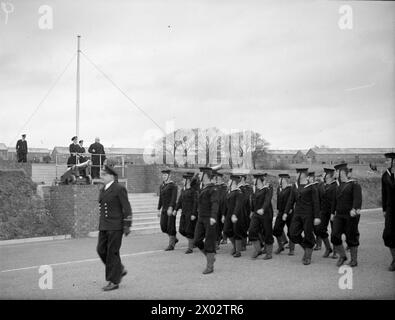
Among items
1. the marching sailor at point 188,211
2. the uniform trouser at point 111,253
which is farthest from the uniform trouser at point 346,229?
the uniform trouser at point 111,253

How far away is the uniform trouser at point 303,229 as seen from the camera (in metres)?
10.3

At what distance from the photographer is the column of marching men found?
9688mm

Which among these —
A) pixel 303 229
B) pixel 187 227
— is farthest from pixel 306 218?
pixel 187 227

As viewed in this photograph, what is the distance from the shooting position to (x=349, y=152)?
80.4m

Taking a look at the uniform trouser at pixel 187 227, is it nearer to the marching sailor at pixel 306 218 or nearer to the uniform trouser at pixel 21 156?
the marching sailor at pixel 306 218

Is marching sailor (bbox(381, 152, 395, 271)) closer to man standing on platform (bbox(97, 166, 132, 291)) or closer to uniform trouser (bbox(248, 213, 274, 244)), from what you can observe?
uniform trouser (bbox(248, 213, 274, 244))

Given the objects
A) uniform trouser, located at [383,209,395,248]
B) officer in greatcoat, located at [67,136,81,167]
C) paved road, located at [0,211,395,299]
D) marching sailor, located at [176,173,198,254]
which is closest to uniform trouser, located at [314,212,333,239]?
paved road, located at [0,211,395,299]

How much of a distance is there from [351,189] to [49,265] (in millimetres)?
6928

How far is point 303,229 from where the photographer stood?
10.5 m

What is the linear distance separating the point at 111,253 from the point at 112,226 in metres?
0.47

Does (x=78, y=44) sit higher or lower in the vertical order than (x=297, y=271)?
higher

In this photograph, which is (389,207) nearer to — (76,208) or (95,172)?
(76,208)
